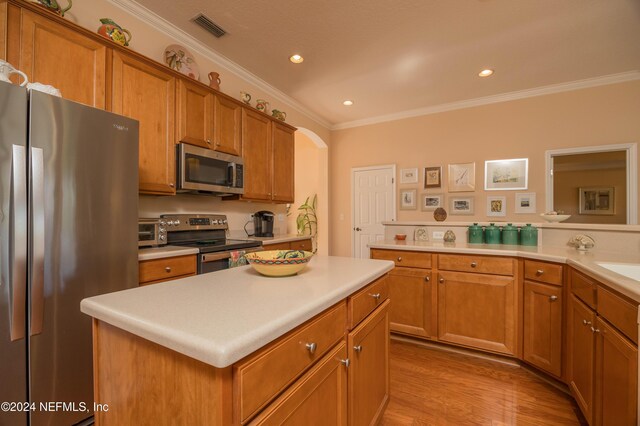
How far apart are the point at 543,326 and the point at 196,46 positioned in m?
3.78

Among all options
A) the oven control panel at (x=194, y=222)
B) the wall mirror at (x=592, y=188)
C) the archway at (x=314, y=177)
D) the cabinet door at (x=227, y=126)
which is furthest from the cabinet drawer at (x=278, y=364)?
the wall mirror at (x=592, y=188)

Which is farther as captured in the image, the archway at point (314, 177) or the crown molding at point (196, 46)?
the archway at point (314, 177)

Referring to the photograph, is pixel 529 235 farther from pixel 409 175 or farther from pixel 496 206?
pixel 409 175

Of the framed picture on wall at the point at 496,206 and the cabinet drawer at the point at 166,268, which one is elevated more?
the framed picture on wall at the point at 496,206

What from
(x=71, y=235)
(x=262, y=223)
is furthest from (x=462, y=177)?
(x=71, y=235)

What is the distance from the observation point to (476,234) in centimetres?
268

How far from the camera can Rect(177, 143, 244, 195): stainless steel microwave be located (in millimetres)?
2248

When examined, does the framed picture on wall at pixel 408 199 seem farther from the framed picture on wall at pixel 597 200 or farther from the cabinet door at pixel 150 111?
the framed picture on wall at pixel 597 200

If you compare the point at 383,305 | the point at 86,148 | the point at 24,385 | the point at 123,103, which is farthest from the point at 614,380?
the point at 123,103

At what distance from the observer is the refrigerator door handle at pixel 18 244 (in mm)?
1169

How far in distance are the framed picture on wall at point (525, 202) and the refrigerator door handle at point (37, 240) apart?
4.60 meters

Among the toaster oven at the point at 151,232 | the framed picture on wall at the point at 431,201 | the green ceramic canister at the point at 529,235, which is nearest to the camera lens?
the toaster oven at the point at 151,232

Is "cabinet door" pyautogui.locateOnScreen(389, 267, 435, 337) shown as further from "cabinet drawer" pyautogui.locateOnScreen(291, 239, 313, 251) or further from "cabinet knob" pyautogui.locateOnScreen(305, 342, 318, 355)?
"cabinet knob" pyautogui.locateOnScreen(305, 342, 318, 355)

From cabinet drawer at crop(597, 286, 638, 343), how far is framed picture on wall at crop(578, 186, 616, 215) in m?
6.13
